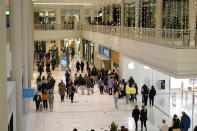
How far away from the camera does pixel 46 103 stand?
18.9m

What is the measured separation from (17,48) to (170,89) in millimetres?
9896

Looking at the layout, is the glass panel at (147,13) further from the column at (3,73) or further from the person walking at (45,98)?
the column at (3,73)

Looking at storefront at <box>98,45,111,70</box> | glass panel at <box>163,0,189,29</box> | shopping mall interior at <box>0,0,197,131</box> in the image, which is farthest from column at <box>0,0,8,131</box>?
storefront at <box>98,45,111,70</box>

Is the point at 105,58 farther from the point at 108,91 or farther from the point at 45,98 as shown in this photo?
the point at 45,98

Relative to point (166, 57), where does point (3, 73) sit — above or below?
above

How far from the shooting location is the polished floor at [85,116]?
52.8 ft

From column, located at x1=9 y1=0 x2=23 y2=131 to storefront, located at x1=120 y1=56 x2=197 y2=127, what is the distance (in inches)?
298

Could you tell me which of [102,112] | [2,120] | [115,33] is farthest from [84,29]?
[2,120]

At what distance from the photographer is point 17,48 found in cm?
1402

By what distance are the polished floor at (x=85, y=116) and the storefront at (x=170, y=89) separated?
3.33 feet

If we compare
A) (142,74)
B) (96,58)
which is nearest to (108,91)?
(142,74)

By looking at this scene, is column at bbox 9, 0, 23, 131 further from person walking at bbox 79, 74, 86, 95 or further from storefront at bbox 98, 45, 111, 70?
storefront at bbox 98, 45, 111, 70

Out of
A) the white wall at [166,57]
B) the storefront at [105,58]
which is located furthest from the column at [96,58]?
the white wall at [166,57]

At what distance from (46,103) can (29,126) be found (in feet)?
9.67
